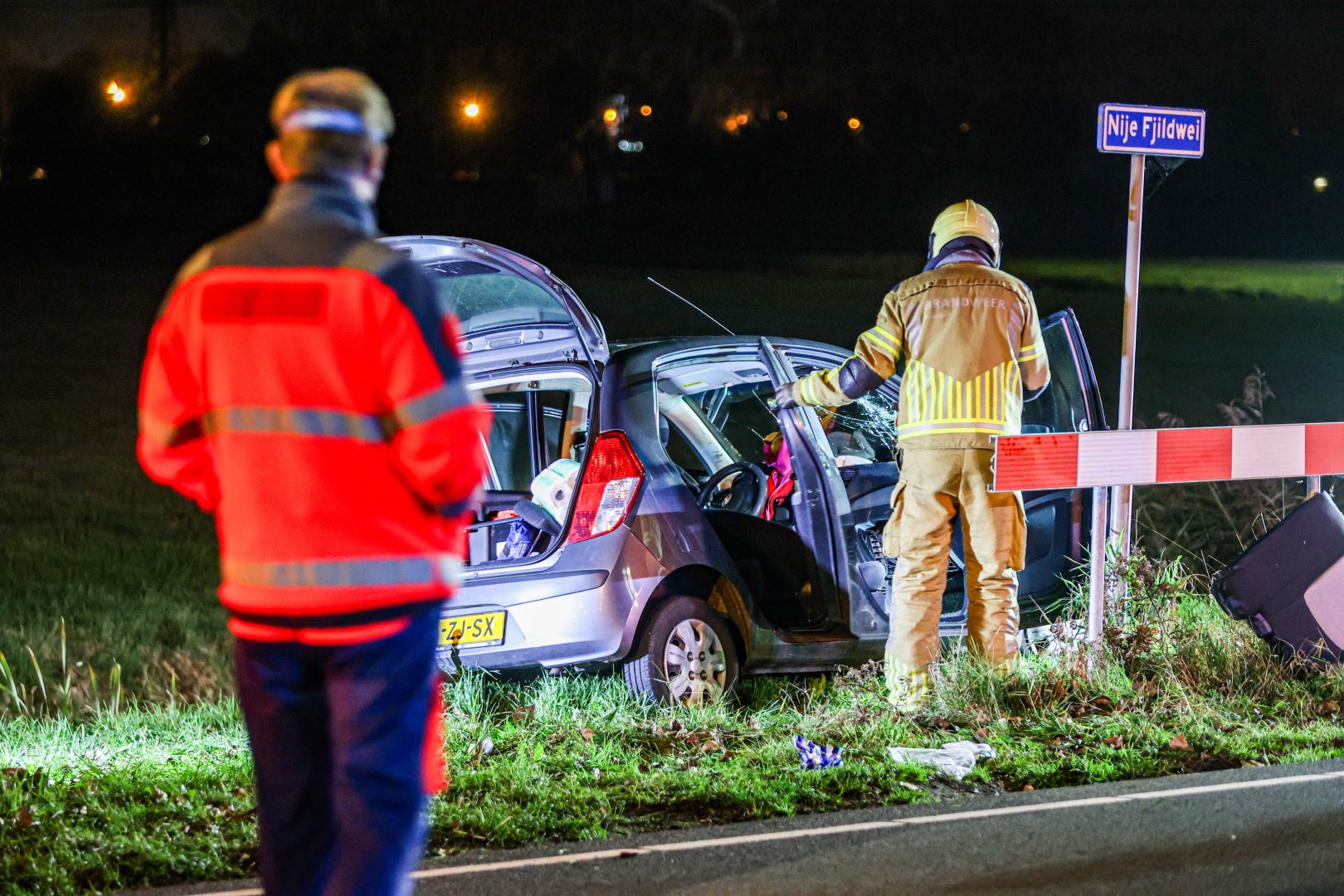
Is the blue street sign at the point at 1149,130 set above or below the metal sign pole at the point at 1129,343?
above

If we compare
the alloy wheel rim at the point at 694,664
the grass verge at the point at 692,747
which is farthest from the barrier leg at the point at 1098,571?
the alloy wheel rim at the point at 694,664

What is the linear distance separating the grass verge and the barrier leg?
9cm

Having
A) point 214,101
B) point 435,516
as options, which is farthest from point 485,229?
point 435,516

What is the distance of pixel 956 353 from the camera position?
631cm

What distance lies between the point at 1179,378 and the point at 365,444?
50.5ft

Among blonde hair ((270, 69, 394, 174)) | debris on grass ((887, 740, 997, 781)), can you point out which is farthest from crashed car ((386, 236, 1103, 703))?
blonde hair ((270, 69, 394, 174))

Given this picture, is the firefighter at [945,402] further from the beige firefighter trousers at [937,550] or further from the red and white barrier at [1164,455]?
the red and white barrier at [1164,455]

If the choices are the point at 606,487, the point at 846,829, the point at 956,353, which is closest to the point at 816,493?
the point at 956,353

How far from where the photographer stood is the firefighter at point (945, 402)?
6301 mm

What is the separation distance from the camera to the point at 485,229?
961cm

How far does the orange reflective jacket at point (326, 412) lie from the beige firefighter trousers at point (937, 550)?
12.4ft

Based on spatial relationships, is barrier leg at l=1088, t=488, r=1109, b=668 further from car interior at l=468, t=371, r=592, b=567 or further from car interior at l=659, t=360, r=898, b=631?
car interior at l=468, t=371, r=592, b=567

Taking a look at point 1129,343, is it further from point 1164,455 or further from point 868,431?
point 868,431

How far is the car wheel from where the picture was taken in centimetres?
618
